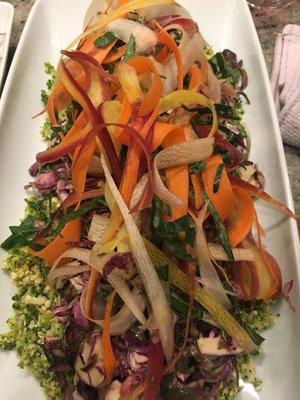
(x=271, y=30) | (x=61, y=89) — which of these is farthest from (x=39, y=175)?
(x=271, y=30)

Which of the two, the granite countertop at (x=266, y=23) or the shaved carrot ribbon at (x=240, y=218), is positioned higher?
the granite countertop at (x=266, y=23)

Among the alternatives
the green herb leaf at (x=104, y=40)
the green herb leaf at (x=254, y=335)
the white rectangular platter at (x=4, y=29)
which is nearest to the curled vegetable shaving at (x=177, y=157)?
the green herb leaf at (x=254, y=335)

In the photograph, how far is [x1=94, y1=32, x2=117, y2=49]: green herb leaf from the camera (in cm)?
169

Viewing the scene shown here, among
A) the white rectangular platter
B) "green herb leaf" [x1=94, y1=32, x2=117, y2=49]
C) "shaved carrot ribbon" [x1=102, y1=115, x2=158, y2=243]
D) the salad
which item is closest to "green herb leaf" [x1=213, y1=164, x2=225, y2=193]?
the salad

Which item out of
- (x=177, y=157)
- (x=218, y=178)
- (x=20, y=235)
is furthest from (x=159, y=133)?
(x=20, y=235)

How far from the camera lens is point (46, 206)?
1.67 metres

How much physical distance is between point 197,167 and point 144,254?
0.32 metres

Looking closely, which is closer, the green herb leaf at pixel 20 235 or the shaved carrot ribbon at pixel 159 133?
the shaved carrot ribbon at pixel 159 133

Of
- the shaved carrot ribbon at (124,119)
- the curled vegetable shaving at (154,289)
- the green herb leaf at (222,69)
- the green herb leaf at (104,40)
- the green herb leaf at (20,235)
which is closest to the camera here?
the curled vegetable shaving at (154,289)

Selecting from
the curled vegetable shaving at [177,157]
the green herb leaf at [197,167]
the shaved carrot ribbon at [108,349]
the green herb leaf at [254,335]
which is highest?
the curled vegetable shaving at [177,157]

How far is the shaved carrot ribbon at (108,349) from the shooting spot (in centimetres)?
126

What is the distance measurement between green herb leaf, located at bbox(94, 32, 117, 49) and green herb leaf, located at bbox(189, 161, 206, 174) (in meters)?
0.58

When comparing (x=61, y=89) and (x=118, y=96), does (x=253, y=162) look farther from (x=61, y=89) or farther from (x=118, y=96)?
(x=61, y=89)

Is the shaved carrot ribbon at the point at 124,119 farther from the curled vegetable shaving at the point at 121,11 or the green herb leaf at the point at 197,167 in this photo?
the curled vegetable shaving at the point at 121,11
